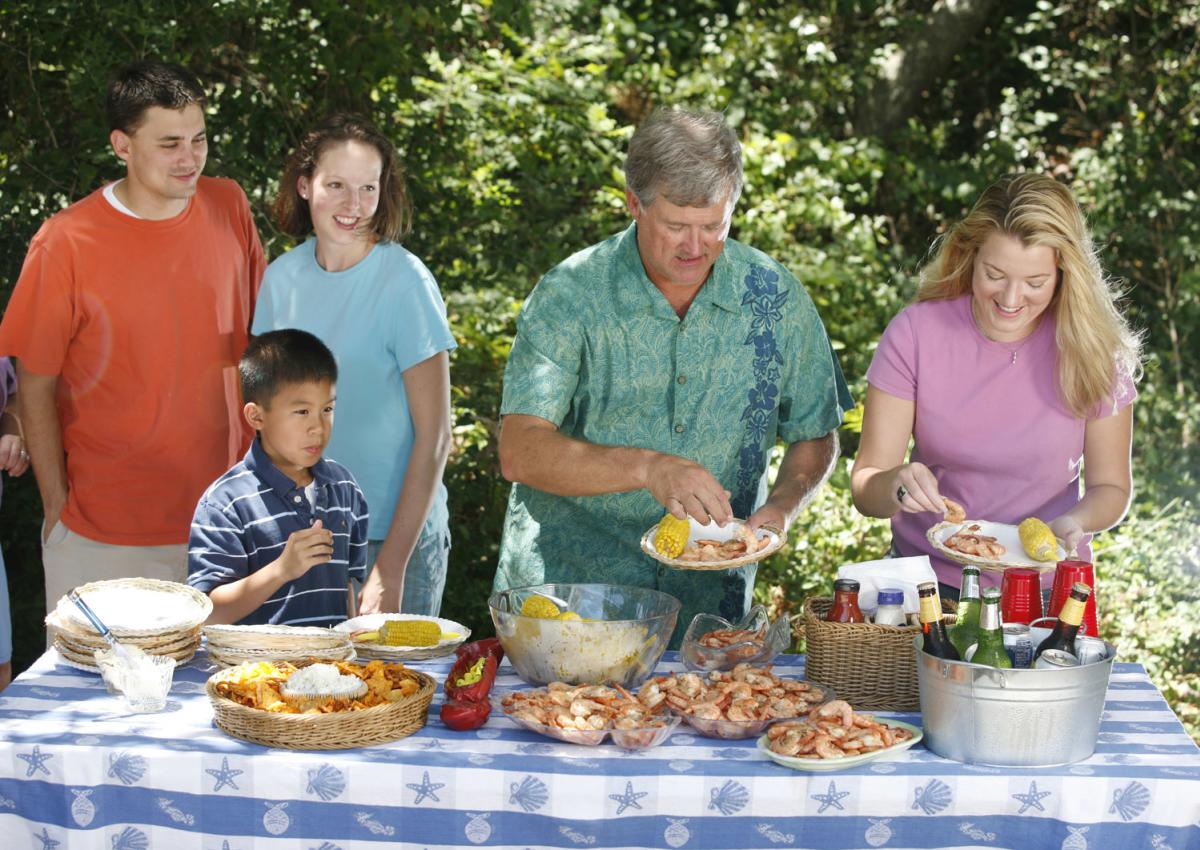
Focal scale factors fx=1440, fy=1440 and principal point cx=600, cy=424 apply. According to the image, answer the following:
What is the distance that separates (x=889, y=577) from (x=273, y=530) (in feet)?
4.55

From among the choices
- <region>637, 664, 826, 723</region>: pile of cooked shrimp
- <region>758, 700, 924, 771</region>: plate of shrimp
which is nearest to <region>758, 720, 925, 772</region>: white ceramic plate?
<region>758, 700, 924, 771</region>: plate of shrimp

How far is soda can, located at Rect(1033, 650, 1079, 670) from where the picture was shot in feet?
8.39

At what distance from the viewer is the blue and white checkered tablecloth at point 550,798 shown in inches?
99.7

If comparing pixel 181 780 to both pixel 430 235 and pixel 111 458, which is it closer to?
pixel 111 458

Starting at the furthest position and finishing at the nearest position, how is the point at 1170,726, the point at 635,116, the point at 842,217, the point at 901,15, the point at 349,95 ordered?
the point at 901,15, the point at 635,116, the point at 842,217, the point at 349,95, the point at 1170,726

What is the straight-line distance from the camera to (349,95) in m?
6.72

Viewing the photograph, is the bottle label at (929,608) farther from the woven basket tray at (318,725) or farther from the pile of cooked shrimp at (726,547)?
the woven basket tray at (318,725)

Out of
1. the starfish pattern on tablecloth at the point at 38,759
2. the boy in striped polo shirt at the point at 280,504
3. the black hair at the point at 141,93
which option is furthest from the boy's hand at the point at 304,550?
the black hair at the point at 141,93

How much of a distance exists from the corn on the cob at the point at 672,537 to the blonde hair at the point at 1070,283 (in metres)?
1.02

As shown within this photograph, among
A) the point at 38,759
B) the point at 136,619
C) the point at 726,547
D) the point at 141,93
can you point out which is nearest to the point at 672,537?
the point at 726,547

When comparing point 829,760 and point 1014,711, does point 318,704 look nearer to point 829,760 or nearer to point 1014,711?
point 829,760

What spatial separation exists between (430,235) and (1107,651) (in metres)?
4.92

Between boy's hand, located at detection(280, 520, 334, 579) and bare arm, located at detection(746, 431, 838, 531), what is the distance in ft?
3.02

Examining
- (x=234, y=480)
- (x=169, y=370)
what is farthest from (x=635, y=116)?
(x=234, y=480)
